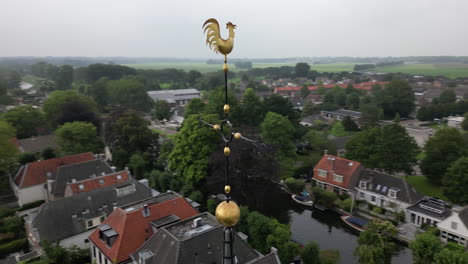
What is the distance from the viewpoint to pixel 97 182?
1389 inches

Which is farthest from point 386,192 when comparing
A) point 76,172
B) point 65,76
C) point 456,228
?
point 65,76

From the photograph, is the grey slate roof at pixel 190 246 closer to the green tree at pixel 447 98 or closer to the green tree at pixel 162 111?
the green tree at pixel 162 111

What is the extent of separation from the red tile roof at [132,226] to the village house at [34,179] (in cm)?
1774

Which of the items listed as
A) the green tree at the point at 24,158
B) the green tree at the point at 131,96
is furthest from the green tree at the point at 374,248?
the green tree at the point at 131,96

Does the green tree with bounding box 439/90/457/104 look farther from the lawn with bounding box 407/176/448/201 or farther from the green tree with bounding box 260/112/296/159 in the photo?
the green tree with bounding box 260/112/296/159

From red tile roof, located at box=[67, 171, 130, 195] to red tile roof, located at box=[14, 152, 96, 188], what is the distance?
7856 millimetres

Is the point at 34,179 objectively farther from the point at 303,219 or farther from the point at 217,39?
the point at 217,39

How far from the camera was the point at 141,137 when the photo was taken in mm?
48688

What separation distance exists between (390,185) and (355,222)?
6.95m

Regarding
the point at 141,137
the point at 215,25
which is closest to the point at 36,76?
the point at 141,137

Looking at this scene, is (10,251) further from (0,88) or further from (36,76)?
(36,76)

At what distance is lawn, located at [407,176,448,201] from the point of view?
39.3 m

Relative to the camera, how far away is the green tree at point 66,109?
188 ft

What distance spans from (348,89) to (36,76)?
138307 mm
